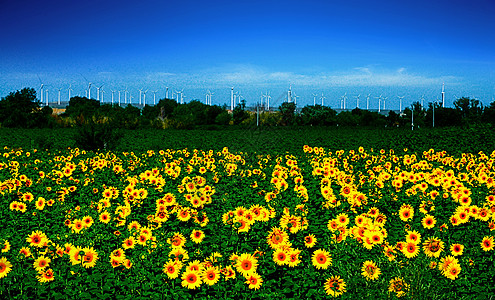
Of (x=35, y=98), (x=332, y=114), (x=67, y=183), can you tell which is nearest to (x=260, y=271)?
(x=67, y=183)

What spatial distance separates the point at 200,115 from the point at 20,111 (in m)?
29.1

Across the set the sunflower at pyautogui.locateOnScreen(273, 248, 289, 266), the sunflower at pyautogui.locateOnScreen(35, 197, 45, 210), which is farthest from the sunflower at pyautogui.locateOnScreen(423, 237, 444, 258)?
the sunflower at pyautogui.locateOnScreen(35, 197, 45, 210)

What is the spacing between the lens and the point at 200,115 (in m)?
73.7

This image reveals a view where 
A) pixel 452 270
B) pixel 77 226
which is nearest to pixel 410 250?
pixel 452 270

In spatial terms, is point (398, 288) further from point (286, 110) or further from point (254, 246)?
point (286, 110)

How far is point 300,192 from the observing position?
5.92 meters

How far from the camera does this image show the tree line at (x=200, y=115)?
156 ft

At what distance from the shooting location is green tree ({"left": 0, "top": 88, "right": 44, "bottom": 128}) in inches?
1981

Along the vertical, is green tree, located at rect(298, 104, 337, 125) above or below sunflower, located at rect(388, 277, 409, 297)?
above

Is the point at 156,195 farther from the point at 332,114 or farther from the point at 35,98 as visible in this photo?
the point at 332,114

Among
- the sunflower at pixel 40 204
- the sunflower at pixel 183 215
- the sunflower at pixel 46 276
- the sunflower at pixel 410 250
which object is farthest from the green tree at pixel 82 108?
the sunflower at pixel 410 250

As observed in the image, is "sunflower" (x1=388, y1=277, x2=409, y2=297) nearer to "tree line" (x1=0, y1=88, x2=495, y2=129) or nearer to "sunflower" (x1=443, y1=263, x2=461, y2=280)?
"sunflower" (x1=443, y1=263, x2=461, y2=280)

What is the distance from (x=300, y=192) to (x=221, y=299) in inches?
100

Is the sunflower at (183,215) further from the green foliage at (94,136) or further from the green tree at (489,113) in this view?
the green tree at (489,113)
